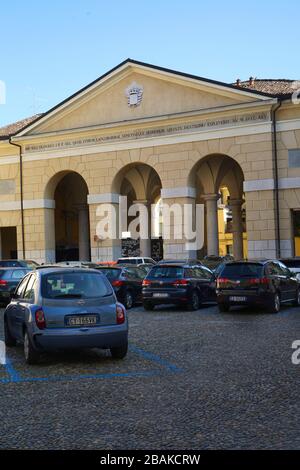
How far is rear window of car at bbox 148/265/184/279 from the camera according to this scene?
20141mm

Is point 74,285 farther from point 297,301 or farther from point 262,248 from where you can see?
point 262,248

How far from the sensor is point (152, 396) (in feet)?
26.4

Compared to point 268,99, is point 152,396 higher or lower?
lower

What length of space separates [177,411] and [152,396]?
0.85 m

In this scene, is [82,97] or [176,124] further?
[82,97]

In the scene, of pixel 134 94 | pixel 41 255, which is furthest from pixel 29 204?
pixel 134 94

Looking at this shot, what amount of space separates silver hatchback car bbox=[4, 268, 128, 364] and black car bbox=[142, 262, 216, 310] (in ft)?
29.5

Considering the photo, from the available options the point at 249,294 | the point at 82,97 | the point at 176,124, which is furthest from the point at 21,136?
the point at 249,294

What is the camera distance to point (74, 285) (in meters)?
10.6

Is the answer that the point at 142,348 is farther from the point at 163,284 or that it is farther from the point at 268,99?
the point at 268,99

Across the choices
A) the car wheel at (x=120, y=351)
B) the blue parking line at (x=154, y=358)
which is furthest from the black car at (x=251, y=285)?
the car wheel at (x=120, y=351)

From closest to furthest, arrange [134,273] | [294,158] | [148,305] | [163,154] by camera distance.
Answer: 1. [148,305]
2. [134,273]
3. [294,158]
4. [163,154]

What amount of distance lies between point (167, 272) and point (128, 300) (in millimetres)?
1987

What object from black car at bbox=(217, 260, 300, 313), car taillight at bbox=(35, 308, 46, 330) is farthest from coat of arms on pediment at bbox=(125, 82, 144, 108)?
car taillight at bbox=(35, 308, 46, 330)
